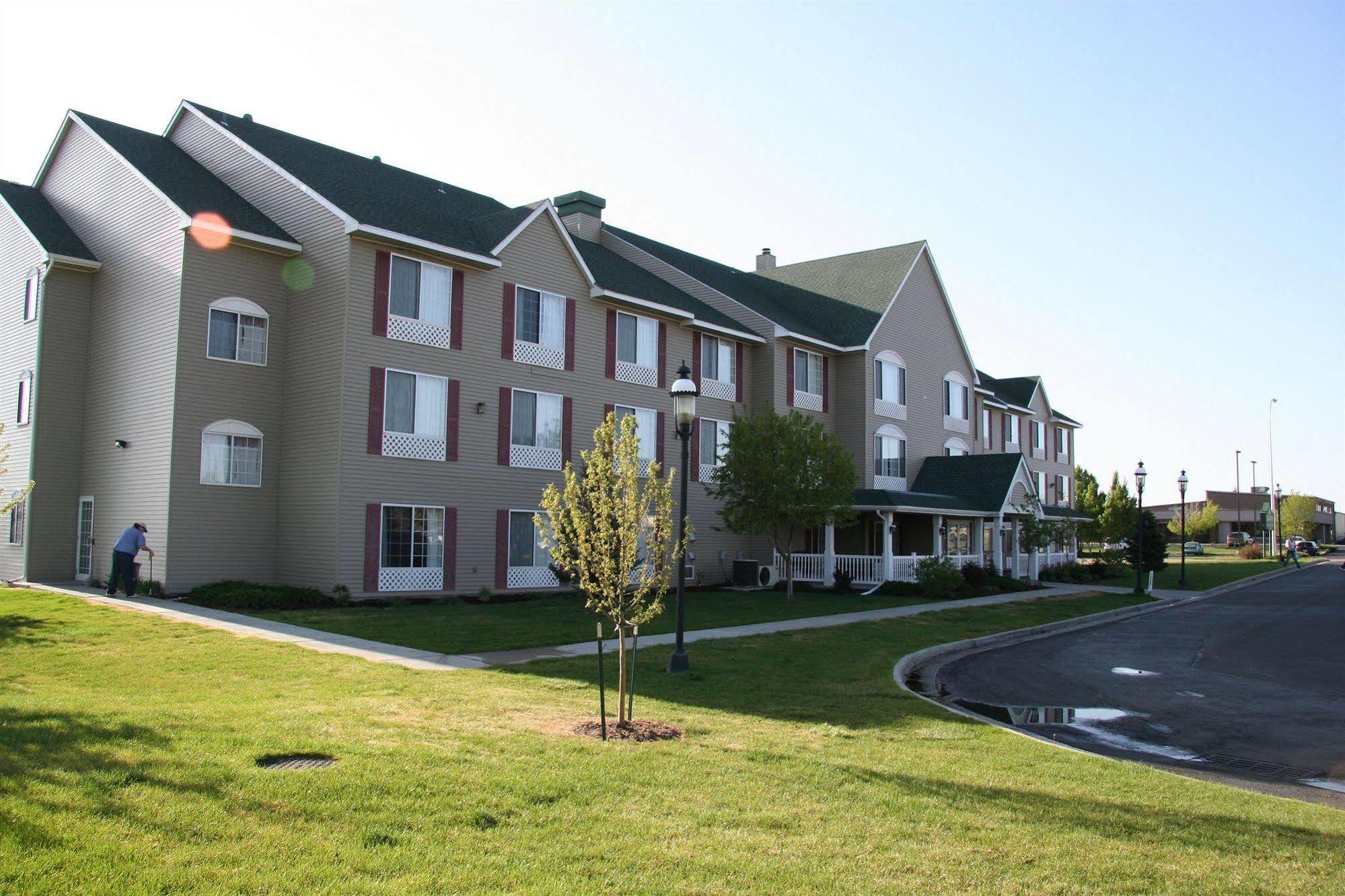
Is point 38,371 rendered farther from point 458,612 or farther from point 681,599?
point 681,599

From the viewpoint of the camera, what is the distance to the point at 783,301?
41.8m

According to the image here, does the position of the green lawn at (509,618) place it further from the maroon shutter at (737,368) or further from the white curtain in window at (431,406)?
the maroon shutter at (737,368)

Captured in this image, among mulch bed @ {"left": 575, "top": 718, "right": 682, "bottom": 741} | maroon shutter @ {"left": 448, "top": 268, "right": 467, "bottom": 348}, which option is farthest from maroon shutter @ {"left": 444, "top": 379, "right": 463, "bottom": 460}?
mulch bed @ {"left": 575, "top": 718, "right": 682, "bottom": 741}

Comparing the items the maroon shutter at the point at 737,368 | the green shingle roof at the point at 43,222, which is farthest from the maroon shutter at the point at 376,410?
the maroon shutter at the point at 737,368

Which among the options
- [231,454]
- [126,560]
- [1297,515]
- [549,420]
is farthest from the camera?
[1297,515]

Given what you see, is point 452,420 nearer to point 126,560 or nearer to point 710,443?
point 126,560

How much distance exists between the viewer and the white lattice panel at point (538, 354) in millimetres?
27344

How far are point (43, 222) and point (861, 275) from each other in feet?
97.6

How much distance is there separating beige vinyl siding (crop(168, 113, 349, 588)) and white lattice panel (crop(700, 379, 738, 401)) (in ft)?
43.5

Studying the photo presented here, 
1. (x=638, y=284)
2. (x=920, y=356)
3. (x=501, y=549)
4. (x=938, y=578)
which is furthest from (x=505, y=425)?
(x=920, y=356)

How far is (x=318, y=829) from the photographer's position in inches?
231

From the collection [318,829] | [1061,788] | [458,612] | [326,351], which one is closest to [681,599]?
[1061,788]

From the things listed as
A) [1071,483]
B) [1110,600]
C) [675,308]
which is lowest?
[1110,600]

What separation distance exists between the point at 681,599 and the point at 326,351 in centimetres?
1430
